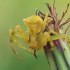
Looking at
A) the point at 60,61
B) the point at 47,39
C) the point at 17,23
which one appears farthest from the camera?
the point at 17,23

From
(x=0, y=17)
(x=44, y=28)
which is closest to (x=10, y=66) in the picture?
(x=0, y=17)

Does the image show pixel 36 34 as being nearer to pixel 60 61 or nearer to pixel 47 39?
pixel 47 39

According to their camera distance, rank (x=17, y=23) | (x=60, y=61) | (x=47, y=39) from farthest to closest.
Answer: (x=17, y=23), (x=47, y=39), (x=60, y=61)

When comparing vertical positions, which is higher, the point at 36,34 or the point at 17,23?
the point at 36,34

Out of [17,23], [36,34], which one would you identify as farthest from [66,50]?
[17,23]

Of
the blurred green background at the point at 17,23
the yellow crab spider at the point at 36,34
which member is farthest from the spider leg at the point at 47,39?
the blurred green background at the point at 17,23

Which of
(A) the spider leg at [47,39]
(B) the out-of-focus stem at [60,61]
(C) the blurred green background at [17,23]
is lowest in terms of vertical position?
(C) the blurred green background at [17,23]

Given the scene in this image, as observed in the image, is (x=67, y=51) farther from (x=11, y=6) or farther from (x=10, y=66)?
(x=11, y=6)

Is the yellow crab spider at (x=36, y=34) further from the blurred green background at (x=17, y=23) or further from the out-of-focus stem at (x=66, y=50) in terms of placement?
the blurred green background at (x=17, y=23)

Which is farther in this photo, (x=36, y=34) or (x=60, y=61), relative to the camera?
(x=36, y=34)
